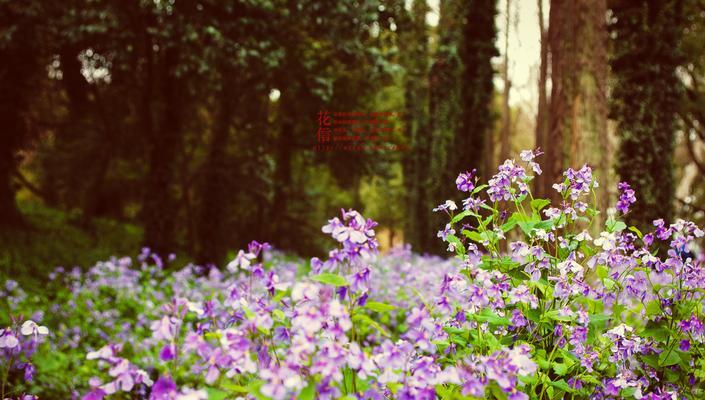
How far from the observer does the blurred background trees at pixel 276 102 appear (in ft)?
29.5

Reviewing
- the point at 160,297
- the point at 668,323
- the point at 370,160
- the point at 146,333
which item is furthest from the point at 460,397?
the point at 370,160

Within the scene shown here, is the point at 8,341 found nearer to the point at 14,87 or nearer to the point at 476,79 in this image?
the point at 14,87

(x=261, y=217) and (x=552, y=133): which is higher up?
(x=552, y=133)

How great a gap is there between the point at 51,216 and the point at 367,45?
8920 millimetres

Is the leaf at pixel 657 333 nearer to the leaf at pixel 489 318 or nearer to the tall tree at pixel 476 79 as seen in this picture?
the leaf at pixel 489 318

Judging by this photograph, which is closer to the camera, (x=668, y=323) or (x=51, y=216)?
(x=668, y=323)

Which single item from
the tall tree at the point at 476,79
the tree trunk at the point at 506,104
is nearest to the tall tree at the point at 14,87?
the tall tree at the point at 476,79

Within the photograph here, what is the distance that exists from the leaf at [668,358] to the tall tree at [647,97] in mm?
6900

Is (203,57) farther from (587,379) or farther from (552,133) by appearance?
(587,379)

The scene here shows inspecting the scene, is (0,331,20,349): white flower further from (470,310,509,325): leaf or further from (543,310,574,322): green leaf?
(543,310,574,322): green leaf

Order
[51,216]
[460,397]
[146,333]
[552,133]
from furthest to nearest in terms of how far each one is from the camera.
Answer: [51,216]
[146,333]
[552,133]
[460,397]

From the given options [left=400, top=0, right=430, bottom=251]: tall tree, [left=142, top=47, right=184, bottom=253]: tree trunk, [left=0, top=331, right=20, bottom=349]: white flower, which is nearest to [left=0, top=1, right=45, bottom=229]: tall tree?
[left=142, top=47, right=184, bottom=253]: tree trunk

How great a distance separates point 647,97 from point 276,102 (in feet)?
34.4

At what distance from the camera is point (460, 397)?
1.84 m
